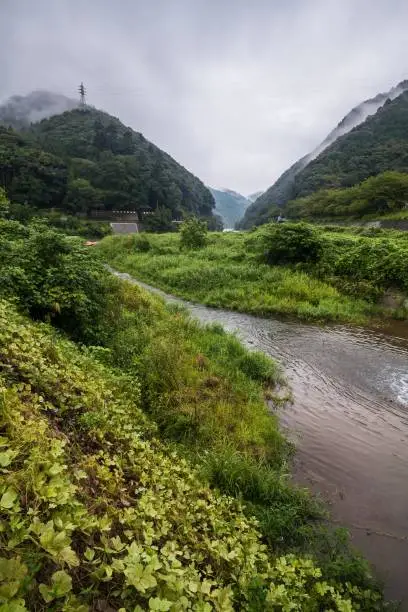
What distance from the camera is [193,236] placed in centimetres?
2845

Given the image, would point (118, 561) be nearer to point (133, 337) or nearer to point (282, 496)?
point (282, 496)

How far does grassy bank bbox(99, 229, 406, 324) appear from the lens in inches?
575

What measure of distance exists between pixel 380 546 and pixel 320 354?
21.1ft

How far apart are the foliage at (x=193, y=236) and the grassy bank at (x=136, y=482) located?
20.7 metres

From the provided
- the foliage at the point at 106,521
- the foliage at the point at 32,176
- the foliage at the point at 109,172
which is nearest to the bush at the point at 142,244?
the foliage at the point at 106,521

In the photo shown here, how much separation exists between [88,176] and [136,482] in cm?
7836

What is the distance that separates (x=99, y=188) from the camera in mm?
70500

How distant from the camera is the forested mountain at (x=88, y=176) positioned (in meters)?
58.4

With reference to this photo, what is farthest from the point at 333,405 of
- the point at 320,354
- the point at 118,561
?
the point at 118,561

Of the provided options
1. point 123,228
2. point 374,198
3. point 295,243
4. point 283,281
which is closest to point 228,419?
point 283,281

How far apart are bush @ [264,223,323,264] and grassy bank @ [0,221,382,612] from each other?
12.1m

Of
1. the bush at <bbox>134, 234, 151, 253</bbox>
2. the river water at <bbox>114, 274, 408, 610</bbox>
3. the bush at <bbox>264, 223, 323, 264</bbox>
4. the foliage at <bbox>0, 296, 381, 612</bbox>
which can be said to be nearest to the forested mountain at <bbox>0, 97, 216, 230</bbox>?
the bush at <bbox>134, 234, 151, 253</bbox>

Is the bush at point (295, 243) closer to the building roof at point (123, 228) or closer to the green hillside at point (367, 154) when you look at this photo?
the building roof at point (123, 228)

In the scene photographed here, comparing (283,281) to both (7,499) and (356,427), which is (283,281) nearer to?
(356,427)
